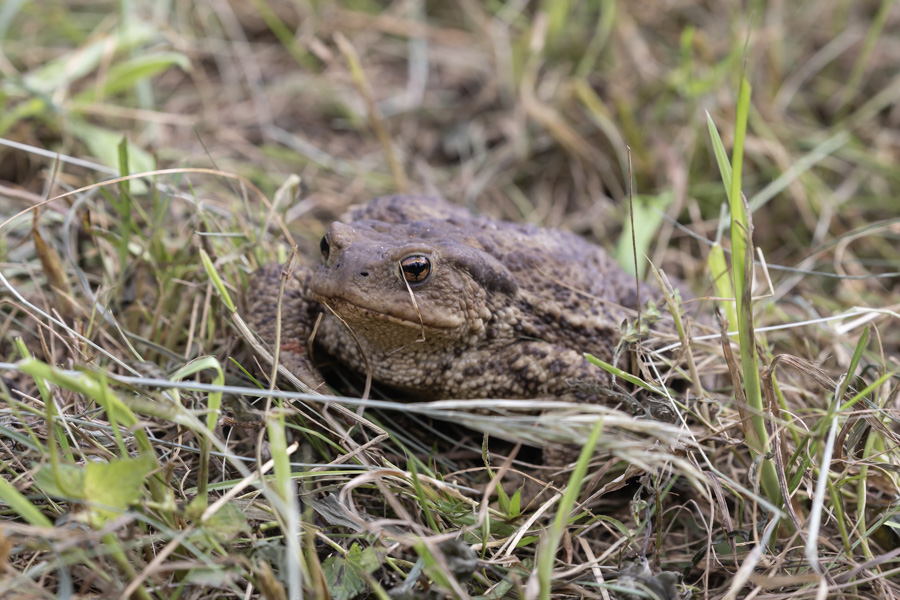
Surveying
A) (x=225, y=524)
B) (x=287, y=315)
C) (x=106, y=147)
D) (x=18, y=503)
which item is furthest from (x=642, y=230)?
(x=18, y=503)

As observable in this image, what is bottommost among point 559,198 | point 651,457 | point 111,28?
point 559,198

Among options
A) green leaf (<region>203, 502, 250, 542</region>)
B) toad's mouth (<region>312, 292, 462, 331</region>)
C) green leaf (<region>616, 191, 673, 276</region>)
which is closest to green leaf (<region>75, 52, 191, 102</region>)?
toad's mouth (<region>312, 292, 462, 331</region>)

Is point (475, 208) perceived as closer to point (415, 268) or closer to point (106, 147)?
point (415, 268)

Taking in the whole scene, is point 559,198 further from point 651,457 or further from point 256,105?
point 651,457

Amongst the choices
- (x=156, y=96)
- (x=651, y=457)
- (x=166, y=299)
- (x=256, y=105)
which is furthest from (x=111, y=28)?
(x=651, y=457)

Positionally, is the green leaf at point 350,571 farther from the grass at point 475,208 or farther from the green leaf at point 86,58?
the green leaf at point 86,58

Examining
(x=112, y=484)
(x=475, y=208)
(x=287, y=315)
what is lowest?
(x=475, y=208)

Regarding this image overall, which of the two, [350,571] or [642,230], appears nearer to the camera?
[350,571]

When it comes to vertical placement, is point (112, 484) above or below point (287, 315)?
above
